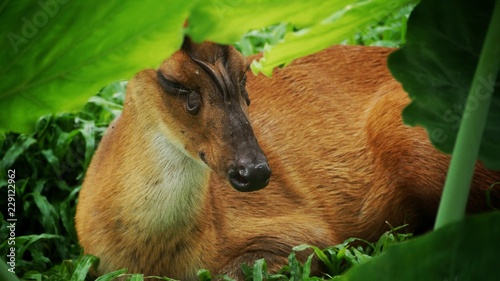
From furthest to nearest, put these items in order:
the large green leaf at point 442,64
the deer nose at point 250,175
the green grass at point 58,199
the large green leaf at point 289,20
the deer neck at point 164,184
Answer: the green grass at point 58,199, the deer neck at point 164,184, the deer nose at point 250,175, the large green leaf at point 442,64, the large green leaf at point 289,20

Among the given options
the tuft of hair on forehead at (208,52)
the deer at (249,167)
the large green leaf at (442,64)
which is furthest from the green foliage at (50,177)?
the large green leaf at (442,64)

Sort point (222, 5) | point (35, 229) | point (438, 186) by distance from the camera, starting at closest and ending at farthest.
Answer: point (222, 5) < point (438, 186) < point (35, 229)

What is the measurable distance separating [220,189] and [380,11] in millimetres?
3413

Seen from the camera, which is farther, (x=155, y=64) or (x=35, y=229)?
(x=35, y=229)

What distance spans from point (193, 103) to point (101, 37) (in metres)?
2.76

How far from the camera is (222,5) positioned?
3.21 feet

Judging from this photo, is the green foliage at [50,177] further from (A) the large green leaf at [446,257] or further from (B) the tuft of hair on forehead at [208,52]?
(A) the large green leaf at [446,257]

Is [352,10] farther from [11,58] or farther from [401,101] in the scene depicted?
[401,101]

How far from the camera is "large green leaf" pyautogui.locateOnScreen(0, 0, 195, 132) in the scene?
3.36 feet

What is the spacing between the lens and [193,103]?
3.83 meters

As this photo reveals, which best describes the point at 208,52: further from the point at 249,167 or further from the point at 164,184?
the point at 164,184

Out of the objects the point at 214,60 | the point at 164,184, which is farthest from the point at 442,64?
the point at 164,184

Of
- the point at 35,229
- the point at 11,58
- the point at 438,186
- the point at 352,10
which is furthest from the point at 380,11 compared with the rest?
the point at 35,229

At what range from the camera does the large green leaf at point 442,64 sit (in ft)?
4.34
